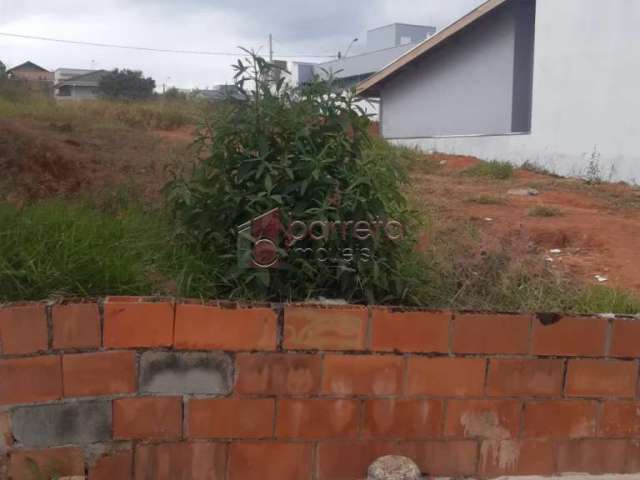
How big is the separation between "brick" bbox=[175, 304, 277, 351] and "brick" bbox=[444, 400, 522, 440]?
75 cm

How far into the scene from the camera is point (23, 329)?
2199mm

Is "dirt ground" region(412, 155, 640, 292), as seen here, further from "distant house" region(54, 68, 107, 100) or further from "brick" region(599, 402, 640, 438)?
"distant house" region(54, 68, 107, 100)

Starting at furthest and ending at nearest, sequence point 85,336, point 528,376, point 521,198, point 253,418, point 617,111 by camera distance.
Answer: point 617,111 < point 521,198 < point 528,376 < point 253,418 < point 85,336

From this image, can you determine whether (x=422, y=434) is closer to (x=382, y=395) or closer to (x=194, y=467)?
(x=382, y=395)

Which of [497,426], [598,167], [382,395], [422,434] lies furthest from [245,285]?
[598,167]

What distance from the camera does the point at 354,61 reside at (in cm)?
3262

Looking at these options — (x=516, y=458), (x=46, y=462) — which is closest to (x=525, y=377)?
(x=516, y=458)

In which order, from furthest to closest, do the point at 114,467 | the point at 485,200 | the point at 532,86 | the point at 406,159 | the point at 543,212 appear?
the point at 532,86 < the point at 406,159 < the point at 485,200 < the point at 543,212 < the point at 114,467

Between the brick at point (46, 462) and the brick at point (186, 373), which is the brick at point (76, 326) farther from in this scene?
the brick at point (46, 462)

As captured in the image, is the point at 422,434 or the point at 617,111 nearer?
the point at 422,434

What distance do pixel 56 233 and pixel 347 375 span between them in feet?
3.97

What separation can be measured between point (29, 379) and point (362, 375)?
1139 mm

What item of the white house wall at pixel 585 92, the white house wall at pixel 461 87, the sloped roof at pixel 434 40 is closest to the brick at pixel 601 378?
the white house wall at pixel 585 92

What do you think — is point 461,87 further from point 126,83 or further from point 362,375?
point 126,83
